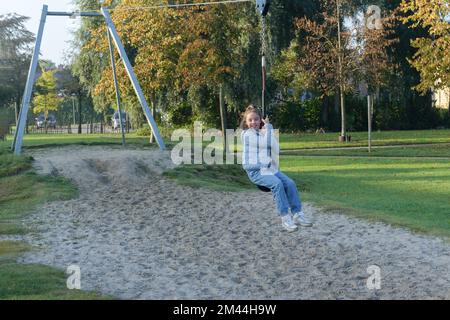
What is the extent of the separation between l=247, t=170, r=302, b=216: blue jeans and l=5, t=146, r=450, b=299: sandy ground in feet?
1.65

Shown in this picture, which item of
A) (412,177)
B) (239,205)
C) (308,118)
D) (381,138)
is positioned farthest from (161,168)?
(308,118)

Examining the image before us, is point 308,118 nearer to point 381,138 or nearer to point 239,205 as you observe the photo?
point 381,138

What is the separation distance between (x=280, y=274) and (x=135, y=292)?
5.62ft

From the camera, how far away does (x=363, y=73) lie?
3488 centimetres

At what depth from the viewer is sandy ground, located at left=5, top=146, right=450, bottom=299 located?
7371 mm

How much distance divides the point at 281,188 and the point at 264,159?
46cm

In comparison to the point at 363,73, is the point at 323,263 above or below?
below

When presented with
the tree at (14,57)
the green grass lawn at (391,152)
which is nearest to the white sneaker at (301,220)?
the green grass lawn at (391,152)

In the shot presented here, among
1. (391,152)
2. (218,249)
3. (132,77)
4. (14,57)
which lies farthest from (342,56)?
(14,57)

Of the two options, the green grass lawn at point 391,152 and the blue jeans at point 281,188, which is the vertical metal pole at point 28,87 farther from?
the green grass lawn at point 391,152

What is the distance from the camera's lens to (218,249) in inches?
369

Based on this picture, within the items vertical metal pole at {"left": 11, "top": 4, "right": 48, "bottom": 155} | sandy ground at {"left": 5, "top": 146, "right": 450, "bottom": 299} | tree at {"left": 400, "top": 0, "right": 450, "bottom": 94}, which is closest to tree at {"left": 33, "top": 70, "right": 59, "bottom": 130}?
tree at {"left": 400, "top": 0, "right": 450, "bottom": 94}

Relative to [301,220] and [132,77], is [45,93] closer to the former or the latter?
[132,77]

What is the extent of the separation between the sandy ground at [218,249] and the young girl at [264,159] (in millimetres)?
646
